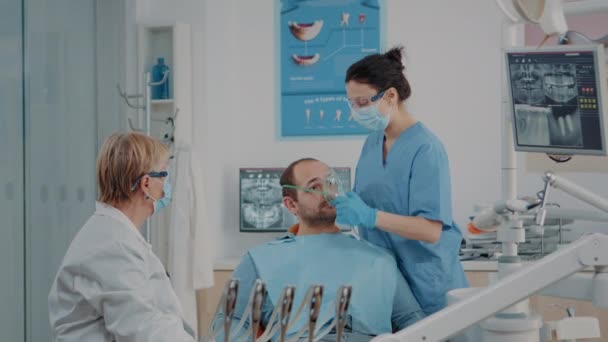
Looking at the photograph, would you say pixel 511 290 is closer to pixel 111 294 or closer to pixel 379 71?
pixel 111 294

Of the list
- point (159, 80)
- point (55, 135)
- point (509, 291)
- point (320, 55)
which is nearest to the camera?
point (509, 291)

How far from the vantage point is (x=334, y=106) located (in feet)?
14.5

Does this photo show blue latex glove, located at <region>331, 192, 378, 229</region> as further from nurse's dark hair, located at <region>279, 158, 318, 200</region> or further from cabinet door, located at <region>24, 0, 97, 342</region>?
cabinet door, located at <region>24, 0, 97, 342</region>

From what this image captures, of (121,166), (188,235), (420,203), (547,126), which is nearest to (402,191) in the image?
(420,203)

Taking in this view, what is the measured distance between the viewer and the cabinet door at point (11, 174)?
3316 mm

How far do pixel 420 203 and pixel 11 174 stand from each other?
5.81 feet

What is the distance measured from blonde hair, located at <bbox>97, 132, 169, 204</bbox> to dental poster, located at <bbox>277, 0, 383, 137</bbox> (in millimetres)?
2586

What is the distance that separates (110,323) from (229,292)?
0.47m

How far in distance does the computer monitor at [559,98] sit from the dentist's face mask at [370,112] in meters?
0.71

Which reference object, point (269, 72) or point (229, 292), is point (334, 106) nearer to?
point (269, 72)

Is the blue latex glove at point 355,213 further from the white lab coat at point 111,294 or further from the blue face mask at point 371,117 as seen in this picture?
the white lab coat at point 111,294

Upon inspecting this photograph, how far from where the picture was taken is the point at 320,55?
444cm

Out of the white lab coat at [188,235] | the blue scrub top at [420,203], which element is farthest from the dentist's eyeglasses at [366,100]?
the white lab coat at [188,235]

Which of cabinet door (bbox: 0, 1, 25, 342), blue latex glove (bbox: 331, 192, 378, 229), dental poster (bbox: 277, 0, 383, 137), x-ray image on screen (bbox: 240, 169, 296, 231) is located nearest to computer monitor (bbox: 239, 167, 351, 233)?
x-ray image on screen (bbox: 240, 169, 296, 231)
